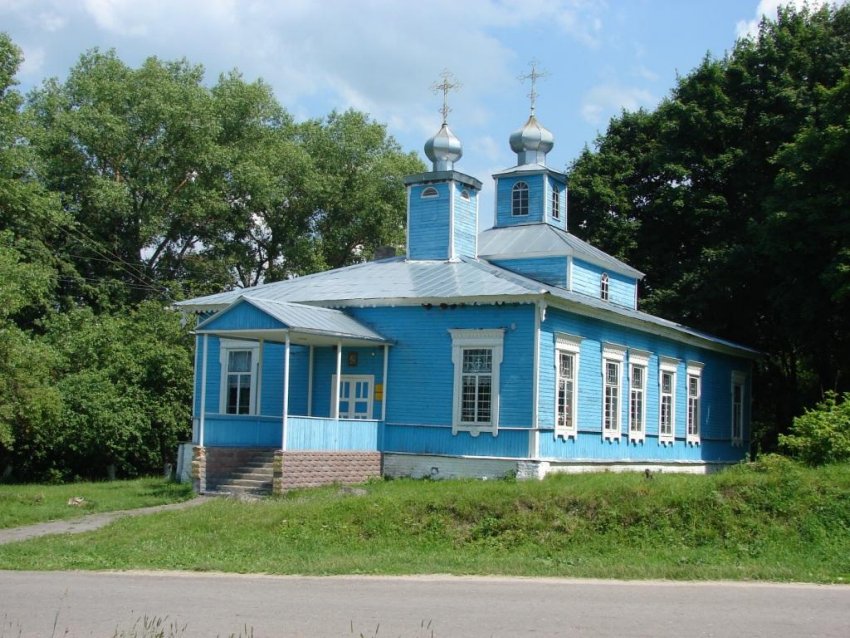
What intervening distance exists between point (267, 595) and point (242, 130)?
3303 cm

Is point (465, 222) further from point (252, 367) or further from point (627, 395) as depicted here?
point (252, 367)

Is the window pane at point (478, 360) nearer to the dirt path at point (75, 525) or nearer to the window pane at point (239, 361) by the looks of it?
the window pane at point (239, 361)

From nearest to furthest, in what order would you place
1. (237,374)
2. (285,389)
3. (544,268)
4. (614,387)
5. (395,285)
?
(285,389), (395,285), (237,374), (614,387), (544,268)

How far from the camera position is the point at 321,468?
22.5m

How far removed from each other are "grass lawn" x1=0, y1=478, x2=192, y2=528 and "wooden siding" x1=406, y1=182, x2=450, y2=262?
27.4ft

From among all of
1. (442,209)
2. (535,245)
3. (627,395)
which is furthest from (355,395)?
(627,395)

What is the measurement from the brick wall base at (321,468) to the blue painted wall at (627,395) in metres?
3.88

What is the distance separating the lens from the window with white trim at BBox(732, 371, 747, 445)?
114ft

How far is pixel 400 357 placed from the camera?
24.5m

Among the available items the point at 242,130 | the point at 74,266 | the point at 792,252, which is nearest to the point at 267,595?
the point at 792,252


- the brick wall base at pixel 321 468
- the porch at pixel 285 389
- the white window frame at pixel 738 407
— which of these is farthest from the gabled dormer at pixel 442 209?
the white window frame at pixel 738 407

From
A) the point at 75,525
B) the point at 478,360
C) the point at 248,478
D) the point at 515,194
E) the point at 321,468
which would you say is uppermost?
the point at 515,194

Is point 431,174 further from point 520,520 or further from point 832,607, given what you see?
point 832,607

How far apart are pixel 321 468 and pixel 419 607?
38.0ft
